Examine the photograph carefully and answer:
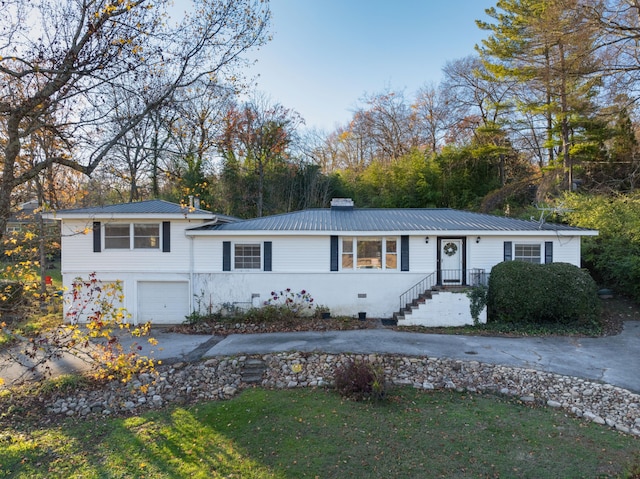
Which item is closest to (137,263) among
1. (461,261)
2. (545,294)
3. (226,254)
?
(226,254)

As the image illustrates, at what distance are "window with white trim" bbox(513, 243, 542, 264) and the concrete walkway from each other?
3.05 m

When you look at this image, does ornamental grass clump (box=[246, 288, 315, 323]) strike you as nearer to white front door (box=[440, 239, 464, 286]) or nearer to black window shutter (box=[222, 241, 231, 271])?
black window shutter (box=[222, 241, 231, 271])

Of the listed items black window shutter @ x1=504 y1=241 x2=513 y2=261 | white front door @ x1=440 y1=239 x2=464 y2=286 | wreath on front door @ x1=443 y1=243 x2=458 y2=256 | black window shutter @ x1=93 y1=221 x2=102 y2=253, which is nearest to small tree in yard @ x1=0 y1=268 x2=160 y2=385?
black window shutter @ x1=93 y1=221 x2=102 y2=253

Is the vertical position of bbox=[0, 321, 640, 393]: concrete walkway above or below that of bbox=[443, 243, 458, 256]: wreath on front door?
below

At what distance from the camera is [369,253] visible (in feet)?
42.0

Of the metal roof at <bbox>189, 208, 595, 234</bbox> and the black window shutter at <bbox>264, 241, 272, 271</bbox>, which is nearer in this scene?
the metal roof at <bbox>189, 208, 595, 234</bbox>

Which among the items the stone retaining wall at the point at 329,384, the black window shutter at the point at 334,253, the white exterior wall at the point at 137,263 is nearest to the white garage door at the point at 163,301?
the white exterior wall at the point at 137,263

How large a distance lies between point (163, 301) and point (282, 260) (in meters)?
4.45

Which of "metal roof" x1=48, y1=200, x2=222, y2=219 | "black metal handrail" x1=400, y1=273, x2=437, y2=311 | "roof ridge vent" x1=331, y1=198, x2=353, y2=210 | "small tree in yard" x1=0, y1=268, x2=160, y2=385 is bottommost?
"black metal handrail" x1=400, y1=273, x2=437, y2=311

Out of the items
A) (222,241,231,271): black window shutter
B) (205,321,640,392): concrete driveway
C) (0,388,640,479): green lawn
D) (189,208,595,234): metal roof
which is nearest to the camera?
(0,388,640,479): green lawn

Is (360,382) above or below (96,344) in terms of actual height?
below

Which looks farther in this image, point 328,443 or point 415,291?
point 415,291

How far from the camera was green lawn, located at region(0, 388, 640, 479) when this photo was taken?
4.94m

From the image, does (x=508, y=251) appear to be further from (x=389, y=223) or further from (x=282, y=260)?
(x=282, y=260)
